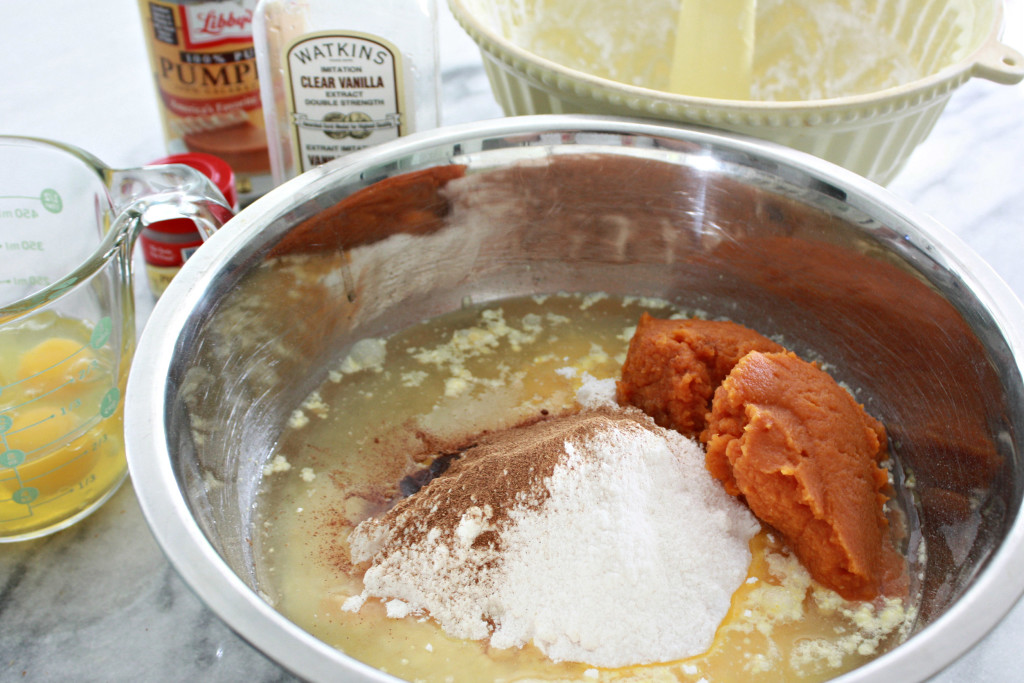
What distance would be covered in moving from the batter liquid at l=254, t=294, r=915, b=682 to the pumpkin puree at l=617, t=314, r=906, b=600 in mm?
44

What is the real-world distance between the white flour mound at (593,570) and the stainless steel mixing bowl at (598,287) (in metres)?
0.18

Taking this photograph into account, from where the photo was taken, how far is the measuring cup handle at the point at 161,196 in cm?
84

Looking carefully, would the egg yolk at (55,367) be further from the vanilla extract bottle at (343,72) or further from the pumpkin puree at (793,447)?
the pumpkin puree at (793,447)

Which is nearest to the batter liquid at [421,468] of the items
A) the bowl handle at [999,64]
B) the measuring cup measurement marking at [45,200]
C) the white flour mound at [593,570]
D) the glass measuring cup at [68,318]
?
the white flour mound at [593,570]

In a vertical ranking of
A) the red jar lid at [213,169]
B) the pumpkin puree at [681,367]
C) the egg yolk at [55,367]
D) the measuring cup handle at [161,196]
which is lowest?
the pumpkin puree at [681,367]

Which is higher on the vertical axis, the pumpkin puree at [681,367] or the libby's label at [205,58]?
the libby's label at [205,58]

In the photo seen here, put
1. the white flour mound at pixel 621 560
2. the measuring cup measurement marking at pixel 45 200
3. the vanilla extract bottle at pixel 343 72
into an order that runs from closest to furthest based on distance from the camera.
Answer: the white flour mound at pixel 621 560 → the measuring cup measurement marking at pixel 45 200 → the vanilla extract bottle at pixel 343 72

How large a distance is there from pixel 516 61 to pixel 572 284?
0.98 feet

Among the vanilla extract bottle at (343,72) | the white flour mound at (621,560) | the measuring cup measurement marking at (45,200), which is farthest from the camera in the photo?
the vanilla extract bottle at (343,72)

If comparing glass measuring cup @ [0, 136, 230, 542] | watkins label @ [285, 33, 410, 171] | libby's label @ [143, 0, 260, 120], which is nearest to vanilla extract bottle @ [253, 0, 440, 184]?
watkins label @ [285, 33, 410, 171]

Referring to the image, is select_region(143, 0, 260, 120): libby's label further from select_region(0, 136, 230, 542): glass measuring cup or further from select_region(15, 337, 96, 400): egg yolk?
select_region(15, 337, 96, 400): egg yolk

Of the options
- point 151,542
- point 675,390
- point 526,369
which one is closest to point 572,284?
point 526,369

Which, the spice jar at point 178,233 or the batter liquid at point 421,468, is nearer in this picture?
the batter liquid at point 421,468

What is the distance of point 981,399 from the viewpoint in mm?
858
